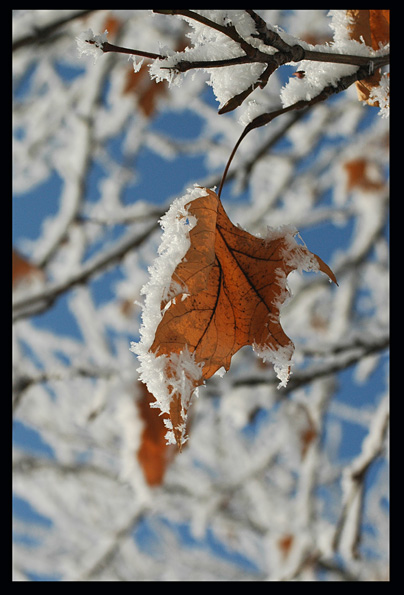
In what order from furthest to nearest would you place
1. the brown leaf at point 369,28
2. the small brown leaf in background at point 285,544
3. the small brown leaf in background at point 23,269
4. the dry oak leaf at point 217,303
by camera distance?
the small brown leaf in background at point 285,544 < the small brown leaf in background at point 23,269 < the brown leaf at point 369,28 < the dry oak leaf at point 217,303

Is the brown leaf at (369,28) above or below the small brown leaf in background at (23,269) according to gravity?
below

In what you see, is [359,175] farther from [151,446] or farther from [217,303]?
[217,303]

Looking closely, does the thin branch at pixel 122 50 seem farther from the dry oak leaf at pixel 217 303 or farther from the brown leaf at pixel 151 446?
the brown leaf at pixel 151 446

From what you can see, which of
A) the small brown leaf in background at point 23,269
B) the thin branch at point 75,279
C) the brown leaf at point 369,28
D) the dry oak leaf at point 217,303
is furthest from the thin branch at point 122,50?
the small brown leaf in background at point 23,269

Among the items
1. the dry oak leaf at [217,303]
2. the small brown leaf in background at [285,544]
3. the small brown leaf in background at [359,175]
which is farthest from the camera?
the small brown leaf in background at [359,175]

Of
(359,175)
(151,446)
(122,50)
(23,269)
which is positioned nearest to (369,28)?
(122,50)

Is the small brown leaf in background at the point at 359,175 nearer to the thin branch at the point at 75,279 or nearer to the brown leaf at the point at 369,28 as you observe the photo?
the thin branch at the point at 75,279

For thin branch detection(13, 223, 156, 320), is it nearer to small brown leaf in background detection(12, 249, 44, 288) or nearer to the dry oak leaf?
small brown leaf in background detection(12, 249, 44, 288)

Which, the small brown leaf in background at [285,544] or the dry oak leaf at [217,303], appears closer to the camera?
the dry oak leaf at [217,303]

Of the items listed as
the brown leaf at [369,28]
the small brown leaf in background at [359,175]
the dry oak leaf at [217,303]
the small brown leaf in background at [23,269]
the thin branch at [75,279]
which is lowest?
the dry oak leaf at [217,303]
